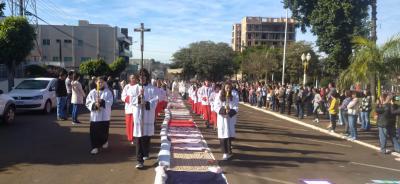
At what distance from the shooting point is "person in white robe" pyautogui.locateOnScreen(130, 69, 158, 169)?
382 inches

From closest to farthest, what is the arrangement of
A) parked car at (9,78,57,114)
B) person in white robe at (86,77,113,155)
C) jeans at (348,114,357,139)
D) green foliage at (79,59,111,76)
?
person in white robe at (86,77,113,155)
jeans at (348,114,357,139)
parked car at (9,78,57,114)
green foliage at (79,59,111,76)

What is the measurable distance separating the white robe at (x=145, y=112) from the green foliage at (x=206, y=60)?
2393 inches

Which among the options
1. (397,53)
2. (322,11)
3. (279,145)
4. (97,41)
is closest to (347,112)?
(279,145)

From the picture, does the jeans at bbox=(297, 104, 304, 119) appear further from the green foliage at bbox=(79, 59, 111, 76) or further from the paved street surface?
the green foliage at bbox=(79, 59, 111, 76)

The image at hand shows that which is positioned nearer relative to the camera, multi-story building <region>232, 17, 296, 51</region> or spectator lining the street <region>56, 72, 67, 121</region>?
spectator lining the street <region>56, 72, 67, 121</region>

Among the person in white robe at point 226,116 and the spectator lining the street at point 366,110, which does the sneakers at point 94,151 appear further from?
the spectator lining the street at point 366,110

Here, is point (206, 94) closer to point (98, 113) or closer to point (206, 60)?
point (98, 113)

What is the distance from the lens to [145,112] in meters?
9.91

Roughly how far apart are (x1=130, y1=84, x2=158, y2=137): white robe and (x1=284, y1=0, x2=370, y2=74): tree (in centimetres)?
2276

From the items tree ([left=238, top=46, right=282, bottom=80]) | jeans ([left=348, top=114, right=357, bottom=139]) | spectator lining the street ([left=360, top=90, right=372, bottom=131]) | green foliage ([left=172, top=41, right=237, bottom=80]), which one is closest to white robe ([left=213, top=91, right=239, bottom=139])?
jeans ([left=348, top=114, right=357, bottom=139])

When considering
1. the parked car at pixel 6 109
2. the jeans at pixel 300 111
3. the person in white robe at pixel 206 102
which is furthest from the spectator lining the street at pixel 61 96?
the jeans at pixel 300 111

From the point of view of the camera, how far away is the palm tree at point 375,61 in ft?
71.2

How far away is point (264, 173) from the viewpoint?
372 inches

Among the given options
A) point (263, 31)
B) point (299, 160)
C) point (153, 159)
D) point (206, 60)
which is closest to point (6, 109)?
point (153, 159)
